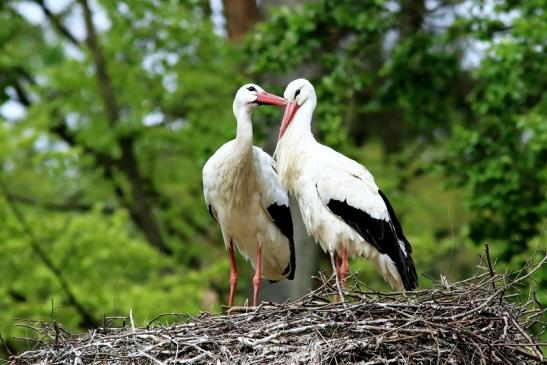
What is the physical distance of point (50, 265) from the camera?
16.1 meters

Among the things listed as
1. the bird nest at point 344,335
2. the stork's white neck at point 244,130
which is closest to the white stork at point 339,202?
the stork's white neck at point 244,130

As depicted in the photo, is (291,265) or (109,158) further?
(109,158)

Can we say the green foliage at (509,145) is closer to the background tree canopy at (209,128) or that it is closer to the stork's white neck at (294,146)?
the background tree canopy at (209,128)

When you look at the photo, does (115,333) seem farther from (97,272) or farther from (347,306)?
(97,272)

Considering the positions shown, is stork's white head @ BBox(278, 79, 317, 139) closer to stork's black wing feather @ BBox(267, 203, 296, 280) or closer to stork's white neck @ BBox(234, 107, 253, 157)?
stork's white neck @ BBox(234, 107, 253, 157)

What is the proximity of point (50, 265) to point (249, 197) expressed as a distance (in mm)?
6657

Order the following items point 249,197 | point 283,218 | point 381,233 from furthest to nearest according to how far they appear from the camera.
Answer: point 283,218, point 249,197, point 381,233

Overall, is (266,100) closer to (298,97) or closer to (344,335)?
(298,97)

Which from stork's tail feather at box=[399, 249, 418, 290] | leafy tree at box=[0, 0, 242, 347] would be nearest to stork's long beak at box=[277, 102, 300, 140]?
stork's tail feather at box=[399, 249, 418, 290]

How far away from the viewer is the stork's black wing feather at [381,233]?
9.73 metres

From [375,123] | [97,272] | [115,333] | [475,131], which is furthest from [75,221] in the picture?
[115,333]

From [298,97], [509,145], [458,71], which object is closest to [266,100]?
[298,97]

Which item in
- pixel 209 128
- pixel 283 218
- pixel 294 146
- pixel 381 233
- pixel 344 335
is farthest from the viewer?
pixel 209 128

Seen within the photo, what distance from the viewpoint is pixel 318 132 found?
14.9m
